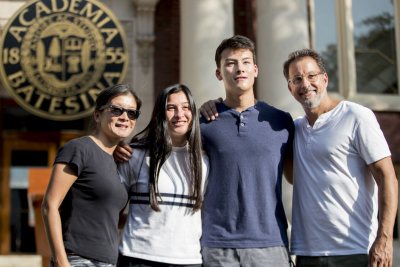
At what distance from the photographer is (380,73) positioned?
1168 centimetres

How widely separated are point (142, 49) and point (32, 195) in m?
3.30

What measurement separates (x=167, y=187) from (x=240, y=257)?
0.51 metres

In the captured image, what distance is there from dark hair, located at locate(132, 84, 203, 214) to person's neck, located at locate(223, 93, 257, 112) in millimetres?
260

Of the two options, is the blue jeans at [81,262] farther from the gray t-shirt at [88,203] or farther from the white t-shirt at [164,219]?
the white t-shirt at [164,219]

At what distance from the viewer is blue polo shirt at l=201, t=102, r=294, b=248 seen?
321 cm

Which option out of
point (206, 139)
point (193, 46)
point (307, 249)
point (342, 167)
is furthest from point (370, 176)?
point (193, 46)

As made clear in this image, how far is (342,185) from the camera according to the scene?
127 inches

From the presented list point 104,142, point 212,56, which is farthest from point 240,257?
point 212,56

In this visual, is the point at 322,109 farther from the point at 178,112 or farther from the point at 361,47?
the point at 361,47

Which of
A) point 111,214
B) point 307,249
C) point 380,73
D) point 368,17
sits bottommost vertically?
point 307,249

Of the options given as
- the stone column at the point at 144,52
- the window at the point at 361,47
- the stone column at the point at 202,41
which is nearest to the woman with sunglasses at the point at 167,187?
the stone column at the point at 202,41

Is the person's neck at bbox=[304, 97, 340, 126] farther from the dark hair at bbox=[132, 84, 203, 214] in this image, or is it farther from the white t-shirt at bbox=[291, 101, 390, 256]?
the dark hair at bbox=[132, 84, 203, 214]

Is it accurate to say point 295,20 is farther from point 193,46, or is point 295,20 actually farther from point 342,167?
point 342,167

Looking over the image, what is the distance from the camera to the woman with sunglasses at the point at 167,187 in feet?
10.3
